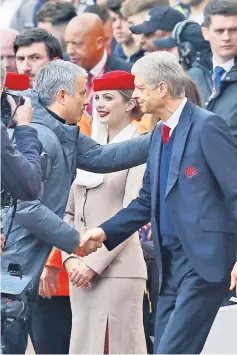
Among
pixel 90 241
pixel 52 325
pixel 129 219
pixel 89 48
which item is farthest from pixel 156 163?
pixel 89 48

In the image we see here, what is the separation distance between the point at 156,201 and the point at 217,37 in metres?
2.32

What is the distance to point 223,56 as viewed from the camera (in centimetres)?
895

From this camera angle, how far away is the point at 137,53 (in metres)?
10.9

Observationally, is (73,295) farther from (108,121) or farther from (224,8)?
(224,8)

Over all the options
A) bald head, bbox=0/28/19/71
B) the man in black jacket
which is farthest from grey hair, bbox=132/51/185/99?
the man in black jacket

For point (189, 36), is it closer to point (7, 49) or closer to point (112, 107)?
point (7, 49)

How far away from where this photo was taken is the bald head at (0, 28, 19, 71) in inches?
380

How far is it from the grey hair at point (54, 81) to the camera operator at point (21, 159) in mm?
805

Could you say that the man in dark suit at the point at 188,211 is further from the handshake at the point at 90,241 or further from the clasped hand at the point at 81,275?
the clasped hand at the point at 81,275

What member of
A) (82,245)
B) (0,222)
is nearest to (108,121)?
(82,245)

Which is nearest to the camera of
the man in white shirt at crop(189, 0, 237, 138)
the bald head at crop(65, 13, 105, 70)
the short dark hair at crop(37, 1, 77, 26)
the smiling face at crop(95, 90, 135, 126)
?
the smiling face at crop(95, 90, 135, 126)

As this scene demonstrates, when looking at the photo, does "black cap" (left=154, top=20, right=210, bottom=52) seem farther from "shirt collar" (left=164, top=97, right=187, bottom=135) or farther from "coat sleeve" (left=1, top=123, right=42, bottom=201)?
"coat sleeve" (left=1, top=123, right=42, bottom=201)

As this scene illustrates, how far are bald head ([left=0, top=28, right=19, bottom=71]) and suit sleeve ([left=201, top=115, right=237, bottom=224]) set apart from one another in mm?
3052

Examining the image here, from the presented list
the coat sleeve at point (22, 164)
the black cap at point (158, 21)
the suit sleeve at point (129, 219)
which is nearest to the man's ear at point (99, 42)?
the black cap at point (158, 21)
